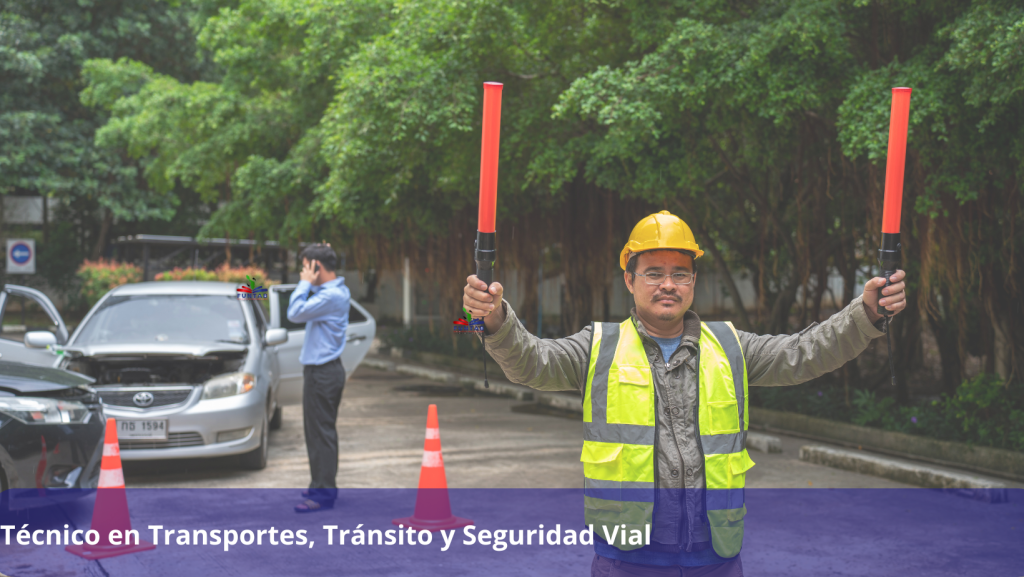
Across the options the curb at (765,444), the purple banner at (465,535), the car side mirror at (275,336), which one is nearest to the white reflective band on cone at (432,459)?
the purple banner at (465,535)

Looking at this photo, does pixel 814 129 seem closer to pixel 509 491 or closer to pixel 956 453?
pixel 956 453

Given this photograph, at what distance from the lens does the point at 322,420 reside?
21.5 feet

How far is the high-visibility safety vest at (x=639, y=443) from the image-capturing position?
2.68m

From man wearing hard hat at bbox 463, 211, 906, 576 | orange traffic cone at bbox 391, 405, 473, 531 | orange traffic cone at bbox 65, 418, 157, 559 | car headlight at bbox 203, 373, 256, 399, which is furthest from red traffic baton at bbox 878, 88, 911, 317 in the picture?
car headlight at bbox 203, 373, 256, 399

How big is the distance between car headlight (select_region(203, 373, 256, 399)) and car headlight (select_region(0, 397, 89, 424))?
156cm

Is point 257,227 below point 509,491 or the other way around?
the other way around

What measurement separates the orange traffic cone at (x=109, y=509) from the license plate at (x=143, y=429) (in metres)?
1.86

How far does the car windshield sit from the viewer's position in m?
8.38

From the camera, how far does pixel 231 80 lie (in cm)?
1739

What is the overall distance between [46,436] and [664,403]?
14.8ft

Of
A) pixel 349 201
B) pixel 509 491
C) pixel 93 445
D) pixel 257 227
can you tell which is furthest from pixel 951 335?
pixel 257 227

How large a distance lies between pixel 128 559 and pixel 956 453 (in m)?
7.32

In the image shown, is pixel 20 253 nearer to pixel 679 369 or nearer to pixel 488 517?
pixel 488 517

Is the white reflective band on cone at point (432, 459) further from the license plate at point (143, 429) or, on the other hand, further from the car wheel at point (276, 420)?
the car wheel at point (276, 420)
